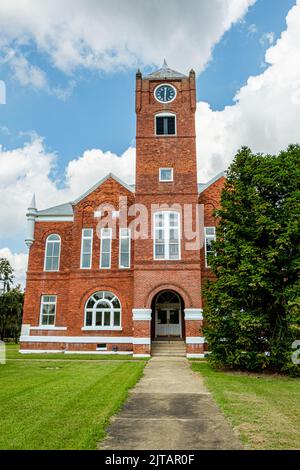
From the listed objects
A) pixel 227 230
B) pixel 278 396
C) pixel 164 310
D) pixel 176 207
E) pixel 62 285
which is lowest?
pixel 278 396

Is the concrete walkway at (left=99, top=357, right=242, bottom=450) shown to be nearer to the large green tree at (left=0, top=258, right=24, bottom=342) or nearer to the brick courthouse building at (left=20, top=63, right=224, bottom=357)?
the brick courthouse building at (left=20, top=63, right=224, bottom=357)

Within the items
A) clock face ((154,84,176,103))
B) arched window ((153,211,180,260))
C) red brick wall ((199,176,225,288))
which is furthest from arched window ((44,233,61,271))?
clock face ((154,84,176,103))

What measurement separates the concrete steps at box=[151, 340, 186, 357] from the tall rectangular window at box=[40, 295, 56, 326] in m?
6.75

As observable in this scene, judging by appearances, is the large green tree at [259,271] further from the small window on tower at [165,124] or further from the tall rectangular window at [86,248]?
the tall rectangular window at [86,248]

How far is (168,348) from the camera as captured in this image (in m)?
21.0

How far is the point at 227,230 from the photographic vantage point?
15.4 metres

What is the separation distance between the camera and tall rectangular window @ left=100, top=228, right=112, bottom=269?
2288 centimetres

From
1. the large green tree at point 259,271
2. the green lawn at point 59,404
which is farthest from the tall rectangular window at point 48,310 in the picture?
the large green tree at point 259,271

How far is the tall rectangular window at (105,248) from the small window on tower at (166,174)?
4737mm

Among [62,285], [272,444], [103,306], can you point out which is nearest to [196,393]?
[272,444]

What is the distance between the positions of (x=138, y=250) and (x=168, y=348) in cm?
594

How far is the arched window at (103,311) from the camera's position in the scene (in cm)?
2197

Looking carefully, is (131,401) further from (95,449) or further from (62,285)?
(62,285)
